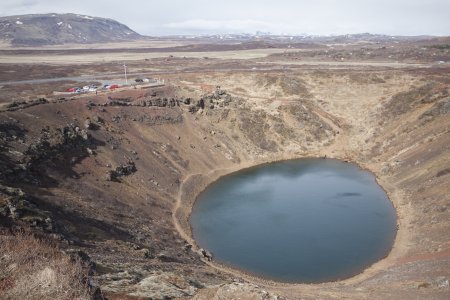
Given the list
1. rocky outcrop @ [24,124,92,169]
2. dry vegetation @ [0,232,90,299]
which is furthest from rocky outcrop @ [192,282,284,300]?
Result: rocky outcrop @ [24,124,92,169]

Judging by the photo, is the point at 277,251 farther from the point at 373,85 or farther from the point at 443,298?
the point at 373,85

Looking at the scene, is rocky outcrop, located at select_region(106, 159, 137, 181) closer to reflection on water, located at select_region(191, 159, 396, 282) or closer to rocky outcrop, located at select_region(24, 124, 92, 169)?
rocky outcrop, located at select_region(24, 124, 92, 169)

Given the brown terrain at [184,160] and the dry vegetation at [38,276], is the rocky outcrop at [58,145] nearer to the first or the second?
the brown terrain at [184,160]

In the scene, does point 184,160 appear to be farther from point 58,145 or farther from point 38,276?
point 38,276

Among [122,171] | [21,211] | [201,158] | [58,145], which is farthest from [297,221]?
[21,211]

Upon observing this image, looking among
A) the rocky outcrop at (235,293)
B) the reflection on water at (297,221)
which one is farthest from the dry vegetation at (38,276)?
the reflection on water at (297,221)

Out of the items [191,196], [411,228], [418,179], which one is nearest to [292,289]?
[411,228]
